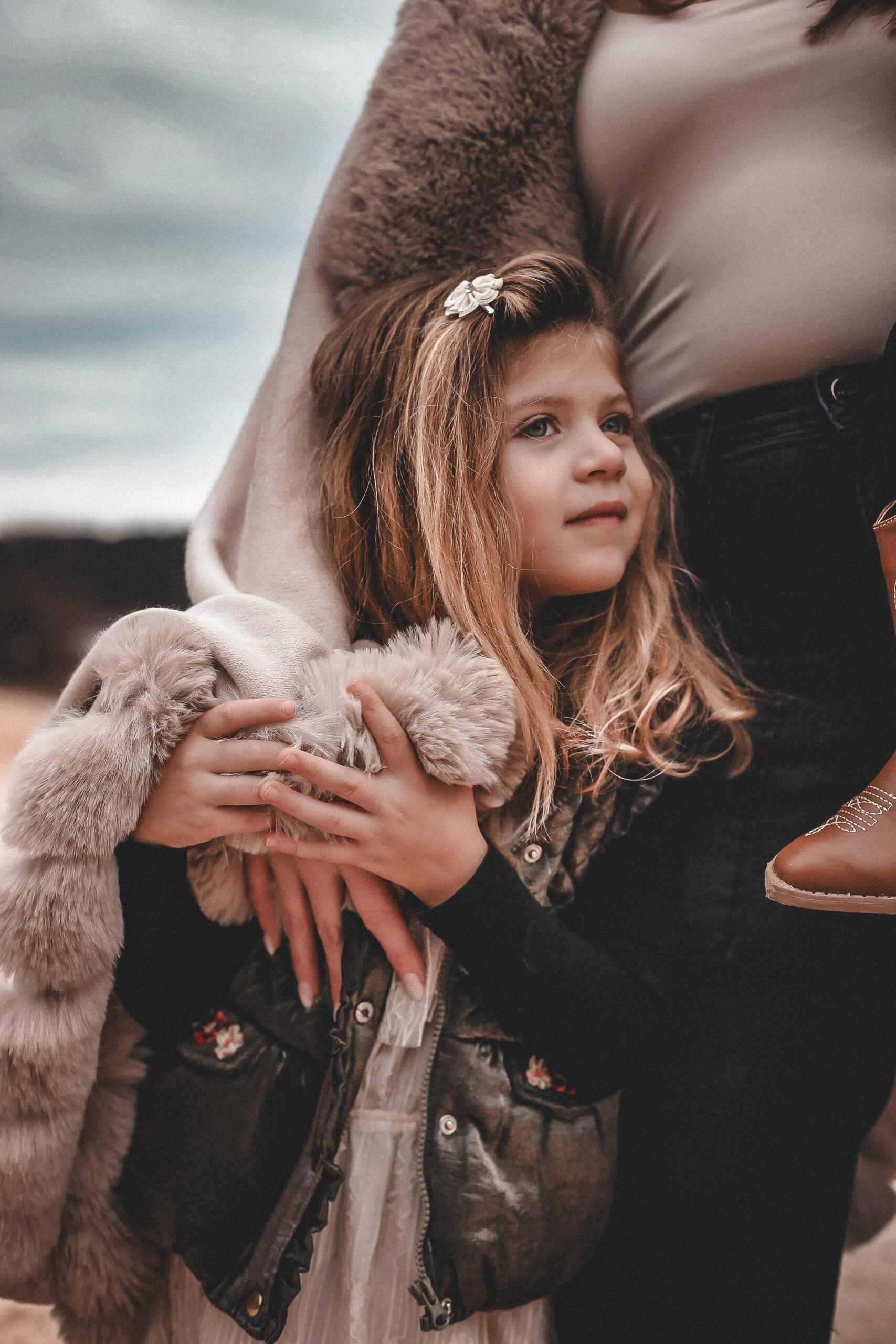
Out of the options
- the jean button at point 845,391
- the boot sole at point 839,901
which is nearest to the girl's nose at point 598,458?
the jean button at point 845,391

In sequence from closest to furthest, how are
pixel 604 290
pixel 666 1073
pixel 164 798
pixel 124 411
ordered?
pixel 164 798 < pixel 666 1073 < pixel 604 290 < pixel 124 411

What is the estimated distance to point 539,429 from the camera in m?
0.77

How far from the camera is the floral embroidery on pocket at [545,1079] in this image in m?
0.67

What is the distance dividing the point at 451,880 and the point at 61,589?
2079 millimetres

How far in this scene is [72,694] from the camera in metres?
0.64

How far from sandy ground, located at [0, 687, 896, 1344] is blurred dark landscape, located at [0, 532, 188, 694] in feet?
2.70

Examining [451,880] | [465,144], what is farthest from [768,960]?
[465,144]

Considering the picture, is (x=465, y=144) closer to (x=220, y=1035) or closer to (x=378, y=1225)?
(x=220, y=1035)

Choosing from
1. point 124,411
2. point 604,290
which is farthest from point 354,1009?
point 124,411

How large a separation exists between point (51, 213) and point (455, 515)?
39.8 inches

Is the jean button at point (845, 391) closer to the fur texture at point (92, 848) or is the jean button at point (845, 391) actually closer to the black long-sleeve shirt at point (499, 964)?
the fur texture at point (92, 848)

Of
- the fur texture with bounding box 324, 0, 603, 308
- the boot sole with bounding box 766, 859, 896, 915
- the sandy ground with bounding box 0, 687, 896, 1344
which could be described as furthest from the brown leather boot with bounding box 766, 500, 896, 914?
the sandy ground with bounding box 0, 687, 896, 1344

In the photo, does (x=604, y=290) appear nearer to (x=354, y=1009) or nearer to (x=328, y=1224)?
(x=354, y=1009)

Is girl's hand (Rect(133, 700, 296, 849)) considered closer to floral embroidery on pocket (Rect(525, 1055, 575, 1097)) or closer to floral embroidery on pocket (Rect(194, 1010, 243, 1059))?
floral embroidery on pocket (Rect(194, 1010, 243, 1059))
